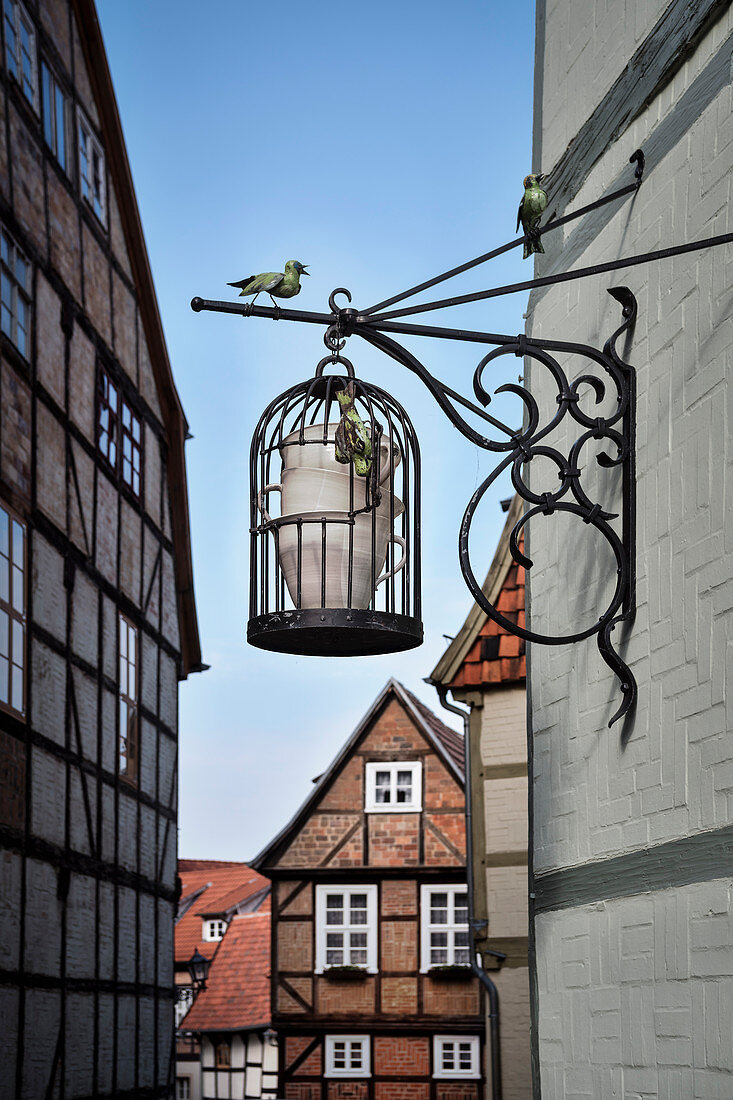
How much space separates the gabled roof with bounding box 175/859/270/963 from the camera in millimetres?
31531

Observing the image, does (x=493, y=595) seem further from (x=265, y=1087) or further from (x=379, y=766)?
(x=265, y=1087)

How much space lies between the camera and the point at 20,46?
10.5 meters

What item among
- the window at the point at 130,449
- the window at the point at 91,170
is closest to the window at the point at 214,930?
the window at the point at 130,449

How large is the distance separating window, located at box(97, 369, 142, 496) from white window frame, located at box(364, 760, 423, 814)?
718 cm

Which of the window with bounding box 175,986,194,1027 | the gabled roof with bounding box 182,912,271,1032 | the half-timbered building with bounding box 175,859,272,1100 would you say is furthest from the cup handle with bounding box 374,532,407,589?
the window with bounding box 175,986,194,1027

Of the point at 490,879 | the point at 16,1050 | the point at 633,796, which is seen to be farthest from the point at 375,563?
the point at 490,879

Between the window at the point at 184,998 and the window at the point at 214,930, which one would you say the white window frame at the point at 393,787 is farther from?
the window at the point at 214,930

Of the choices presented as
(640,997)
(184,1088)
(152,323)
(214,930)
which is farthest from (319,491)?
(214,930)

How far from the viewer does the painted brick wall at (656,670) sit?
3.08 metres

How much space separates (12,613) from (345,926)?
10282 mm

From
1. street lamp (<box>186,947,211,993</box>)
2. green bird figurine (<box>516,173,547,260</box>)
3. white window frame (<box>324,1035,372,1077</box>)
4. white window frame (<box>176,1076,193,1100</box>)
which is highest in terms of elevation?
green bird figurine (<box>516,173,547,260</box>)

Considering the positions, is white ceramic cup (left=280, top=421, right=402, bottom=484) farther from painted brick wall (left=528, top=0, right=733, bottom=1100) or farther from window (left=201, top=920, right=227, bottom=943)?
window (left=201, top=920, right=227, bottom=943)

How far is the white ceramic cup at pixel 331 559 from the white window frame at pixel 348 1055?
1570 centimetres

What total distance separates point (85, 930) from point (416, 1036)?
818cm
